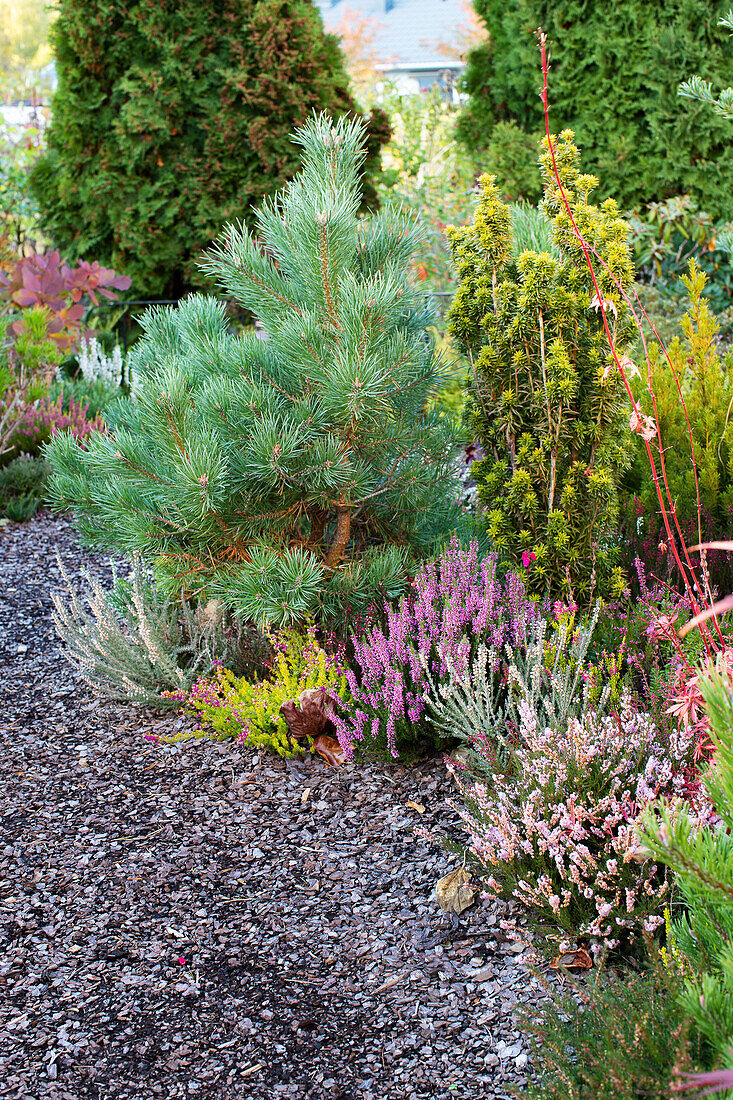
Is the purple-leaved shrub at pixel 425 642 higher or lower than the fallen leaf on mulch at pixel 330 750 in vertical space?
higher

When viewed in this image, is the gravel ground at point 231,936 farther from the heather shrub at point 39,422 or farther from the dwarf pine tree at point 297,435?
the heather shrub at point 39,422

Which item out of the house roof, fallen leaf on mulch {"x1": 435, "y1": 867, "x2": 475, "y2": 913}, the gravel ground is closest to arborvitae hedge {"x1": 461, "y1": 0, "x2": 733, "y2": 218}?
the gravel ground

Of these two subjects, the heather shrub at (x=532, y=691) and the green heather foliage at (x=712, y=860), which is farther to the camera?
the heather shrub at (x=532, y=691)

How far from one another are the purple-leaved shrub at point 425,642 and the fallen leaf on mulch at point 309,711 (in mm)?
61

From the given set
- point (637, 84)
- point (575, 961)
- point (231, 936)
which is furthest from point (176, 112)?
point (575, 961)

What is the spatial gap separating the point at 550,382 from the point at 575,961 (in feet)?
5.35

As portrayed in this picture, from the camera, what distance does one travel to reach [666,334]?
6102 millimetres

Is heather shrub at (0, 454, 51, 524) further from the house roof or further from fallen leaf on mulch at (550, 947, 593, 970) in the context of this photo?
the house roof

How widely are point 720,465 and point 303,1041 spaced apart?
2.46 meters

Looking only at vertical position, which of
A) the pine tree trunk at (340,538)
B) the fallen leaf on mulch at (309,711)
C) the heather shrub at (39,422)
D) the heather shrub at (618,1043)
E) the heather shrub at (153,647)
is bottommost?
the heather shrub at (618,1043)

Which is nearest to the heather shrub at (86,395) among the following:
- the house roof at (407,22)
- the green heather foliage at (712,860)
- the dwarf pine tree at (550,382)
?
the dwarf pine tree at (550,382)

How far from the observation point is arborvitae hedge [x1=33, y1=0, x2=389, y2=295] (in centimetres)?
713

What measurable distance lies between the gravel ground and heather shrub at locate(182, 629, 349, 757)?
77 millimetres

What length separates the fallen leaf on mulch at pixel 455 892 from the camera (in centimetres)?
215
